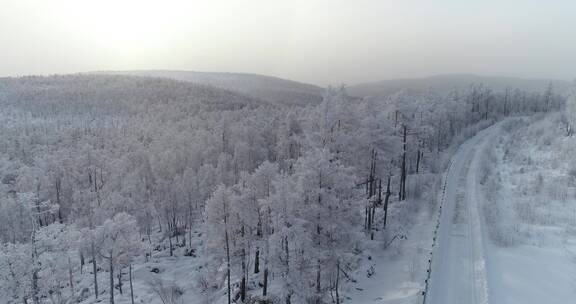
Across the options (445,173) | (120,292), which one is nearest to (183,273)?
(120,292)

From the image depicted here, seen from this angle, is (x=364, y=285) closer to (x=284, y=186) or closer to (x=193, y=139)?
(x=284, y=186)

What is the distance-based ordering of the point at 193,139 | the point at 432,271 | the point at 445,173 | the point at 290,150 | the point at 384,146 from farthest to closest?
the point at 193,139 < the point at 290,150 < the point at 445,173 < the point at 384,146 < the point at 432,271

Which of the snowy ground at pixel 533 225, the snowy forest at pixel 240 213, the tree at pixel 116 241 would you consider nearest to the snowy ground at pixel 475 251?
the snowy ground at pixel 533 225

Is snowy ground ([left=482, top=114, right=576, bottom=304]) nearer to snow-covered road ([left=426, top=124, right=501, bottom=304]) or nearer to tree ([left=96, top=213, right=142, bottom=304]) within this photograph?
snow-covered road ([left=426, top=124, right=501, bottom=304])

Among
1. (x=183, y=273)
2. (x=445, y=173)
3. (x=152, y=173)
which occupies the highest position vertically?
(x=445, y=173)

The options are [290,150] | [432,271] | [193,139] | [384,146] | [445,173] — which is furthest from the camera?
[193,139]

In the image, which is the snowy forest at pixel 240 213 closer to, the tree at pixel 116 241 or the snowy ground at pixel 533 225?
the tree at pixel 116 241

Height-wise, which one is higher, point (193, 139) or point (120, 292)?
point (193, 139)

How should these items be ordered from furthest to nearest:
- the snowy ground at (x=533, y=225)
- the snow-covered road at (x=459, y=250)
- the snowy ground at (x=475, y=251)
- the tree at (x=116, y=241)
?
the tree at (x=116, y=241)
the snowy ground at (x=475, y=251)
the snowy ground at (x=533, y=225)
the snow-covered road at (x=459, y=250)

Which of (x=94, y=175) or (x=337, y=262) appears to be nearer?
(x=337, y=262)
